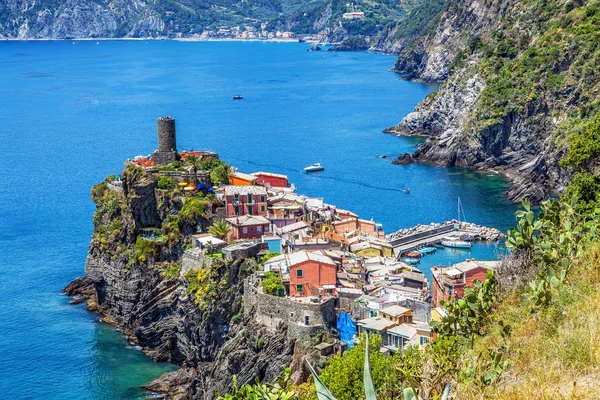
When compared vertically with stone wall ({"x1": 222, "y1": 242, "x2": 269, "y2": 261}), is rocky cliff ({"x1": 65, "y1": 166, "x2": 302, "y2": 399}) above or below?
below

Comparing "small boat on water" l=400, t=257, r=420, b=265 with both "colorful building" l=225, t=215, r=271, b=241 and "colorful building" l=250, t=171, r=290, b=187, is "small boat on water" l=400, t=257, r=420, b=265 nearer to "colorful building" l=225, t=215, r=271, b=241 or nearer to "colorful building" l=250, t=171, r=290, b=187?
"colorful building" l=250, t=171, r=290, b=187

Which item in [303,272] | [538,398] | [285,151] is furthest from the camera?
[285,151]

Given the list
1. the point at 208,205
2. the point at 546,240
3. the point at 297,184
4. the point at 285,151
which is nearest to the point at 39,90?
the point at 285,151

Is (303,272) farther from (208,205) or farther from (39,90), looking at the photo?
(39,90)

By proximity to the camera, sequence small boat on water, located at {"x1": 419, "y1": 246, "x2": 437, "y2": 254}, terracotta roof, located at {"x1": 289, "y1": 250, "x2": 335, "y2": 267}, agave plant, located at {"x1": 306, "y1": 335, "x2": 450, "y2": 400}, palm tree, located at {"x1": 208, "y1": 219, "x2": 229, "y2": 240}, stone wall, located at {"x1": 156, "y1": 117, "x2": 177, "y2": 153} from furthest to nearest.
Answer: small boat on water, located at {"x1": 419, "y1": 246, "x2": 437, "y2": 254}, stone wall, located at {"x1": 156, "y1": 117, "x2": 177, "y2": 153}, palm tree, located at {"x1": 208, "y1": 219, "x2": 229, "y2": 240}, terracotta roof, located at {"x1": 289, "y1": 250, "x2": 335, "y2": 267}, agave plant, located at {"x1": 306, "y1": 335, "x2": 450, "y2": 400}

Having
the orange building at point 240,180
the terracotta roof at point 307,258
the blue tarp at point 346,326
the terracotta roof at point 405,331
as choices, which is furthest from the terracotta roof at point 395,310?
the orange building at point 240,180

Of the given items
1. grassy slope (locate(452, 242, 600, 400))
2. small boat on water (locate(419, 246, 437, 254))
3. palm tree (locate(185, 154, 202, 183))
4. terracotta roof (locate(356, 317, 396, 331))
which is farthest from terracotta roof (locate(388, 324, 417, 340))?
small boat on water (locate(419, 246, 437, 254))
